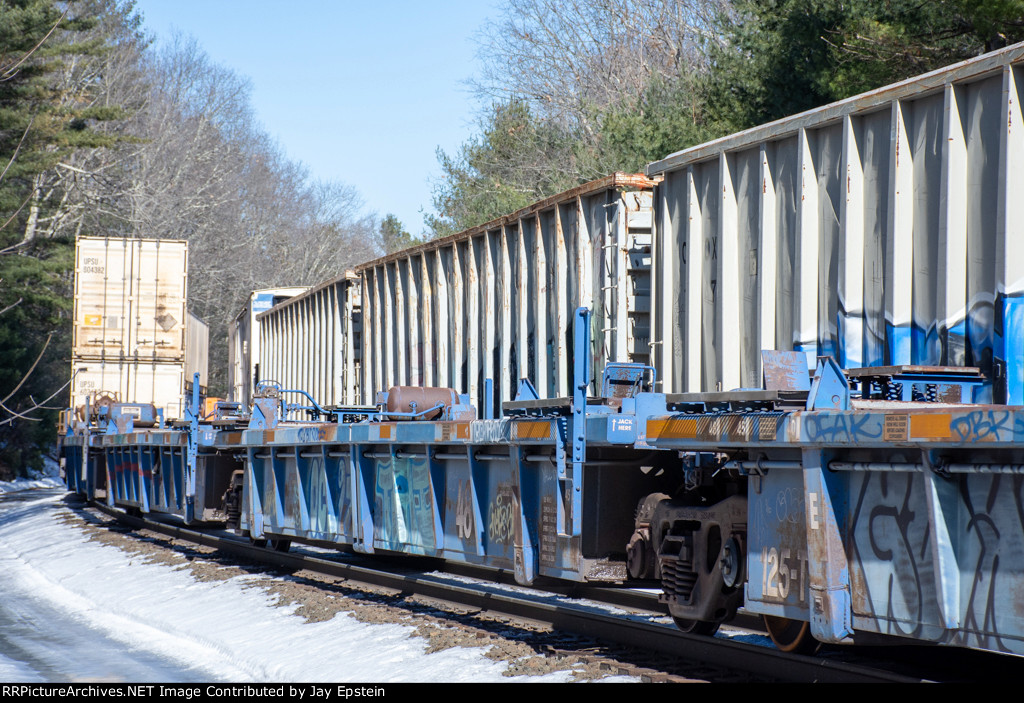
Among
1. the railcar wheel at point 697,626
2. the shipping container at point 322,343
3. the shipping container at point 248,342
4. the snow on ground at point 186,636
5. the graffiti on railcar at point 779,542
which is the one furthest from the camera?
the shipping container at point 248,342

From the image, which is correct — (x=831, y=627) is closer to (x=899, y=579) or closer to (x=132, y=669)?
(x=899, y=579)

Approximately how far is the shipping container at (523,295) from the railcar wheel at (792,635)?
12.7 ft

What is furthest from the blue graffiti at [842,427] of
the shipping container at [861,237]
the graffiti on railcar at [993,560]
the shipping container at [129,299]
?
the shipping container at [129,299]

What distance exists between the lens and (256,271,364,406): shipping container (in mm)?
17359

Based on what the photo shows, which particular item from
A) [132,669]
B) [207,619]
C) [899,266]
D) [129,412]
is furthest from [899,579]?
[129,412]

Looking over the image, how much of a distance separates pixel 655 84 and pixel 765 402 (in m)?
26.4

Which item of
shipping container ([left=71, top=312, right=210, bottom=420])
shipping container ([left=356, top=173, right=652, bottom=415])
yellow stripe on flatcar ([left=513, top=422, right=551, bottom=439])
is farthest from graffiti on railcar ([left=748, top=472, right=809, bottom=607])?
shipping container ([left=71, top=312, right=210, bottom=420])

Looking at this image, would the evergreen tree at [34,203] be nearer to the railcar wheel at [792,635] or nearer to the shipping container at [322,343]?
the shipping container at [322,343]

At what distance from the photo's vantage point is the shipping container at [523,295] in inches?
388

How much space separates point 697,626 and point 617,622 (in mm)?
794

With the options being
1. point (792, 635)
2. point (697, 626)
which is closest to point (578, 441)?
point (697, 626)

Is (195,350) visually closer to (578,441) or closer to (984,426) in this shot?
(578,441)

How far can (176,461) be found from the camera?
15.0 meters

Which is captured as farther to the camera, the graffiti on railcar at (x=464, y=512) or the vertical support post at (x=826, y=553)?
the graffiti on railcar at (x=464, y=512)
